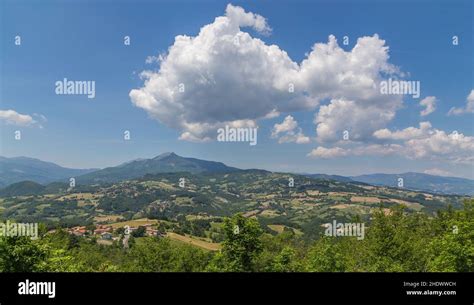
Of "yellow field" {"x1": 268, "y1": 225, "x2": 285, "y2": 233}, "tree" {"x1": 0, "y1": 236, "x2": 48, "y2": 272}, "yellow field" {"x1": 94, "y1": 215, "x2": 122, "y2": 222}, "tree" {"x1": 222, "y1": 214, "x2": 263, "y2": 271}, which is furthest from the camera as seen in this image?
"yellow field" {"x1": 94, "y1": 215, "x2": 122, "y2": 222}

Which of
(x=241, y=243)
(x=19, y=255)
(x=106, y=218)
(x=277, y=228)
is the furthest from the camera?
(x=106, y=218)

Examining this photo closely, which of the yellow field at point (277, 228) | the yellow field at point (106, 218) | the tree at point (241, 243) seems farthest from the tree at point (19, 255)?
the yellow field at point (106, 218)

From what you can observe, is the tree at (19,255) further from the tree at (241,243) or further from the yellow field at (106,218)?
the yellow field at (106,218)

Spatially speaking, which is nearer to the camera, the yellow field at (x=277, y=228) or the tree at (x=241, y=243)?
the tree at (x=241, y=243)

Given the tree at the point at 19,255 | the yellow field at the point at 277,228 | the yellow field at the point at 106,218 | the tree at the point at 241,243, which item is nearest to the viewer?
the tree at the point at 19,255

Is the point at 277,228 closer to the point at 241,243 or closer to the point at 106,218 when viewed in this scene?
the point at 106,218

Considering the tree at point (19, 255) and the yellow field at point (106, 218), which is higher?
the tree at point (19, 255)

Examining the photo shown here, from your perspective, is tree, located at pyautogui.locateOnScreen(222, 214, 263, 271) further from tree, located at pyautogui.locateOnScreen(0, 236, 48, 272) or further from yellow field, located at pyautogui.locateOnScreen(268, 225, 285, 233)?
yellow field, located at pyautogui.locateOnScreen(268, 225, 285, 233)

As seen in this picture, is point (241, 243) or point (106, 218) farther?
point (106, 218)

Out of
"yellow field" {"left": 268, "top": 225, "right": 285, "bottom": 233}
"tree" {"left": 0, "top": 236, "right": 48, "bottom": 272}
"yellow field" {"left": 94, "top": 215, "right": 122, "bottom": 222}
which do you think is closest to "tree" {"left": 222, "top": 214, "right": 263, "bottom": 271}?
"tree" {"left": 0, "top": 236, "right": 48, "bottom": 272}

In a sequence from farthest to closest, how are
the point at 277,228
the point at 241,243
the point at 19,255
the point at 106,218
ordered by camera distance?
1. the point at 106,218
2. the point at 277,228
3. the point at 241,243
4. the point at 19,255

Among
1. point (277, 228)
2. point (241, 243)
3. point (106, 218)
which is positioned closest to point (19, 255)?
point (241, 243)
